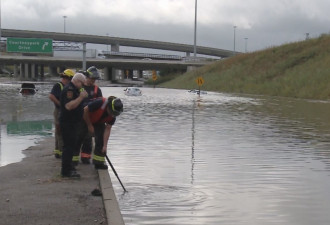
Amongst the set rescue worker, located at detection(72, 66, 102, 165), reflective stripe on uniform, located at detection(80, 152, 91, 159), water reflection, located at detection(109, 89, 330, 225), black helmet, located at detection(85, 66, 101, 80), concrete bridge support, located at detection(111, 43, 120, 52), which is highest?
concrete bridge support, located at detection(111, 43, 120, 52)

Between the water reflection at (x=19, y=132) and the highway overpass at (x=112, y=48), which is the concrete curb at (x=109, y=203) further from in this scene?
the highway overpass at (x=112, y=48)

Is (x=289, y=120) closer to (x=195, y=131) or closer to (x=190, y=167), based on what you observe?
(x=195, y=131)

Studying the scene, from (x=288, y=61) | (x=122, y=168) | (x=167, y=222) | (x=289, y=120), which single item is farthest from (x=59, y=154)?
(x=288, y=61)

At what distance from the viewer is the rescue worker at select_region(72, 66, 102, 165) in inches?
368

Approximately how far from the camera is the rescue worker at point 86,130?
9352 millimetres

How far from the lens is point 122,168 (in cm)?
1030

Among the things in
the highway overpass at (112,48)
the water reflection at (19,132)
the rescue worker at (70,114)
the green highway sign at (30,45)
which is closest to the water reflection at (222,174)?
the rescue worker at (70,114)

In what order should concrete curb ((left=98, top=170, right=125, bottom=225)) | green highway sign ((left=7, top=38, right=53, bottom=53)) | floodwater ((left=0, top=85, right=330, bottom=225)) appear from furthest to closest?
green highway sign ((left=7, top=38, right=53, bottom=53)) → floodwater ((left=0, top=85, right=330, bottom=225)) → concrete curb ((left=98, top=170, right=125, bottom=225))

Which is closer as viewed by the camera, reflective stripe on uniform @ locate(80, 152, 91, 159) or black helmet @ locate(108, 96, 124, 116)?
black helmet @ locate(108, 96, 124, 116)

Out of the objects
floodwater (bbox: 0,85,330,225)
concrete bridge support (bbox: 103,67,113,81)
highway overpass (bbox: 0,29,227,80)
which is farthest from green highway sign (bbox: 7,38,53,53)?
floodwater (bbox: 0,85,330,225)

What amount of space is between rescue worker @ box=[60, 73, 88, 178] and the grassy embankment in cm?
3899

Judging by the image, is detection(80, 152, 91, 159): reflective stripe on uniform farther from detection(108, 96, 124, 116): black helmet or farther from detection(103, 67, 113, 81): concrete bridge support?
detection(103, 67, 113, 81): concrete bridge support

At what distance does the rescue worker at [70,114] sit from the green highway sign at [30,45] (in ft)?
213

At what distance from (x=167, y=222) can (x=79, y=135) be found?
3057mm
